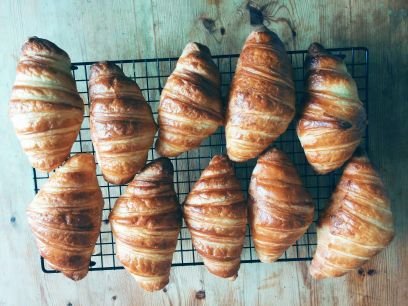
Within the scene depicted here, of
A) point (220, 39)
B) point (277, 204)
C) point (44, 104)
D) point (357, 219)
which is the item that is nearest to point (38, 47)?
point (44, 104)

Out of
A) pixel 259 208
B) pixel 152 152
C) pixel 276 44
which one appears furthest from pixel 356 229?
pixel 152 152

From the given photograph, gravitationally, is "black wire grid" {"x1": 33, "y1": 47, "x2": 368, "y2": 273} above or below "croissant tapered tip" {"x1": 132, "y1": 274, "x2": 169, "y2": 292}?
above

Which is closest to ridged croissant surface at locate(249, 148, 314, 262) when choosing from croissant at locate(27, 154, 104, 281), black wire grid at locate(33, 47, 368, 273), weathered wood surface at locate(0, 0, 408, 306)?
black wire grid at locate(33, 47, 368, 273)

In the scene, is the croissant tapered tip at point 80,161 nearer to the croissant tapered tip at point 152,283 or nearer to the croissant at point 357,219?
the croissant tapered tip at point 152,283

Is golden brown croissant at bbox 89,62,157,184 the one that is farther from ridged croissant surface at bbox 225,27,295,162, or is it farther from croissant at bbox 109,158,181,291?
ridged croissant surface at bbox 225,27,295,162

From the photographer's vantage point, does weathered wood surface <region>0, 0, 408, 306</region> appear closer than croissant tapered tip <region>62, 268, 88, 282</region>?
No

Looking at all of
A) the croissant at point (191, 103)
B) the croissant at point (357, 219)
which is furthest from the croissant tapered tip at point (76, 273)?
the croissant at point (357, 219)
